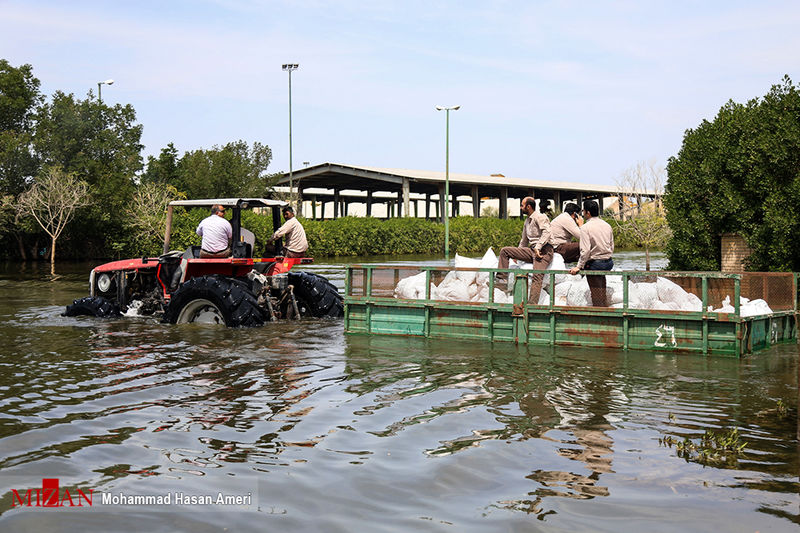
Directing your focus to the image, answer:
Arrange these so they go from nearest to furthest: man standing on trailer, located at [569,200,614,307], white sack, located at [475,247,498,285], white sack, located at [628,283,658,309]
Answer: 1. white sack, located at [628,283,658,309]
2. man standing on trailer, located at [569,200,614,307]
3. white sack, located at [475,247,498,285]

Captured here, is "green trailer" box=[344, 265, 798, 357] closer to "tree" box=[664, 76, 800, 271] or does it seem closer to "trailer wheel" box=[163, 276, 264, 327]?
"trailer wheel" box=[163, 276, 264, 327]

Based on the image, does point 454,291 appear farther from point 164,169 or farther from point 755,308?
point 164,169

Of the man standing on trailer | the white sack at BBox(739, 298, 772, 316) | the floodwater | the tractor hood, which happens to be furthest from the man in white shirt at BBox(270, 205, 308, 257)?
the white sack at BBox(739, 298, 772, 316)

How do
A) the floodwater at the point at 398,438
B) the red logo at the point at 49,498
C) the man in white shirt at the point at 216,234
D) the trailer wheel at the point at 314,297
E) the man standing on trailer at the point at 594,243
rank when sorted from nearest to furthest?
the floodwater at the point at 398,438
the red logo at the point at 49,498
the man standing on trailer at the point at 594,243
the man in white shirt at the point at 216,234
the trailer wheel at the point at 314,297

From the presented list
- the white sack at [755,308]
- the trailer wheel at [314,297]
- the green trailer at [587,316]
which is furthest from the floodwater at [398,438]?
the trailer wheel at [314,297]

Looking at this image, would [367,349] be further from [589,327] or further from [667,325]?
[667,325]

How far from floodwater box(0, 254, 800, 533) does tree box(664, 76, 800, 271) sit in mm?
7499

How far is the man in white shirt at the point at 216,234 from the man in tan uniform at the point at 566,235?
5075 millimetres

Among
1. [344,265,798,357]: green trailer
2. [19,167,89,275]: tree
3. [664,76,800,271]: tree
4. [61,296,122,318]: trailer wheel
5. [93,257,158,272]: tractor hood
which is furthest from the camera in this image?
[19,167,89,275]: tree

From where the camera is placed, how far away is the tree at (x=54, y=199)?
133ft

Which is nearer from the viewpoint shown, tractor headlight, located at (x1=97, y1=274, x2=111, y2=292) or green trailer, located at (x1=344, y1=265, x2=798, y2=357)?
green trailer, located at (x1=344, y1=265, x2=798, y2=357)

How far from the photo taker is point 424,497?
5.01 metres

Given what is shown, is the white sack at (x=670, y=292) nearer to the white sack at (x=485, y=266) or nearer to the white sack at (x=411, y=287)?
the white sack at (x=485, y=266)

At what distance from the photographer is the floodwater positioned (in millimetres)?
4734
